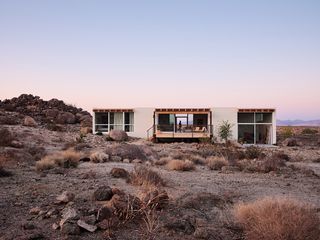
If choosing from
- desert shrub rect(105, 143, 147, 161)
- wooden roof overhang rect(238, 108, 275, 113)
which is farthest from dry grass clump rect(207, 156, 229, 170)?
wooden roof overhang rect(238, 108, 275, 113)

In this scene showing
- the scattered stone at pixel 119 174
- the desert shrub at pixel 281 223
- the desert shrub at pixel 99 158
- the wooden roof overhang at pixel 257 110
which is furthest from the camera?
the wooden roof overhang at pixel 257 110

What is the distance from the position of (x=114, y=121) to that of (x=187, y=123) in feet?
24.9

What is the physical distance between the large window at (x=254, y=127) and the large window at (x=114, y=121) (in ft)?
35.4

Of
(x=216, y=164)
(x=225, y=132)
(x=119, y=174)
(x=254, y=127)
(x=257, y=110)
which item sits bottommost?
(x=216, y=164)

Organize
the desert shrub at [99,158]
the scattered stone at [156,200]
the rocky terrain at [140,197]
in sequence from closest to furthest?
the rocky terrain at [140,197]
the scattered stone at [156,200]
the desert shrub at [99,158]

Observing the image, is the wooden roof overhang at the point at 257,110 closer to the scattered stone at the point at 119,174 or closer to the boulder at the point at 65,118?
the boulder at the point at 65,118

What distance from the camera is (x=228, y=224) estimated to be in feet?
24.5

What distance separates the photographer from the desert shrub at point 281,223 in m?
5.97

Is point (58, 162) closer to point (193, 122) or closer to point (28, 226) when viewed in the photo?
point (28, 226)

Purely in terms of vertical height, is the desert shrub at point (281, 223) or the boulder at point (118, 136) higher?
the boulder at point (118, 136)

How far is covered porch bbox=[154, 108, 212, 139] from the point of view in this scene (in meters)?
36.1

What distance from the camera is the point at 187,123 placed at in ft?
141

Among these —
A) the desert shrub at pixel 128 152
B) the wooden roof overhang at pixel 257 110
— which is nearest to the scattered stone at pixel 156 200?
the desert shrub at pixel 128 152

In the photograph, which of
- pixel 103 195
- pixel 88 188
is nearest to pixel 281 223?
pixel 103 195
